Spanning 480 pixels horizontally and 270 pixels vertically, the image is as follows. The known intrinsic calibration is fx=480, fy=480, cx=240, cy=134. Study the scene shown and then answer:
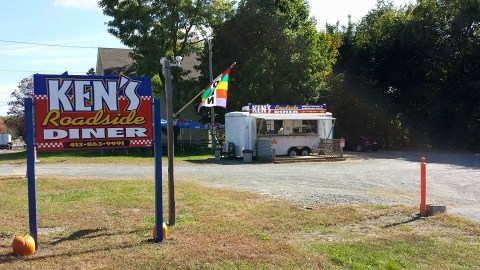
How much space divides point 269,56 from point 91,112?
90.2 feet

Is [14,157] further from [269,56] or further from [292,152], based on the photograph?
[269,56]

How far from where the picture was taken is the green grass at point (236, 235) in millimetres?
6047

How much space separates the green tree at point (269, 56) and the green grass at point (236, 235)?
2168 centimetres

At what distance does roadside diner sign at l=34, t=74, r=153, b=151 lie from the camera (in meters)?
6.65

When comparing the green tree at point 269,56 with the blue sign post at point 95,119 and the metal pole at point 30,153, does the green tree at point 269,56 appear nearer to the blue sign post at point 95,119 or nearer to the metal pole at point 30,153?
the blue sign post at point 95,119

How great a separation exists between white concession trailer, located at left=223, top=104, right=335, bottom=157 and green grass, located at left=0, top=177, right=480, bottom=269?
45.3ft

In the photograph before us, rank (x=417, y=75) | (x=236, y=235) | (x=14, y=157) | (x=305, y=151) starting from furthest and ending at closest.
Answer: (x=417, y=75), (x=14, y=157), (x=305, y=151), (x=236, y=235)

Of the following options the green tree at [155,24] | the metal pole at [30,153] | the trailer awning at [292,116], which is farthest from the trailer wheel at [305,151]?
the metal pole at [30,153]

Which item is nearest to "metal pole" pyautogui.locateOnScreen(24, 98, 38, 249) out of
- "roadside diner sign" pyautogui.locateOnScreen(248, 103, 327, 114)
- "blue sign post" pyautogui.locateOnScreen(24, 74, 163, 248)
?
"blue sign post" pyautogui.locateOnScreen(24, 74, 163, 248)

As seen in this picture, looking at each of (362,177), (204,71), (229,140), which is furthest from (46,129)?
(204,71)

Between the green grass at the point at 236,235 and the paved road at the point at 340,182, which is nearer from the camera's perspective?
the green grass at the point at 236,235

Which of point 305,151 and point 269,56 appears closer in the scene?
point 305,151

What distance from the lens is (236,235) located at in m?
7.35

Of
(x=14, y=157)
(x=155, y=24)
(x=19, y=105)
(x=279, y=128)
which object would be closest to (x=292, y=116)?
(x=279, y=128)
